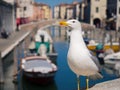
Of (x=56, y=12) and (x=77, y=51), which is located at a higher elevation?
(x=56, y=12)

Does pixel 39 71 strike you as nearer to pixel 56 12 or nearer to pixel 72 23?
pixel 72 23

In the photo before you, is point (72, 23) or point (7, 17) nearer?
point (72, 23)

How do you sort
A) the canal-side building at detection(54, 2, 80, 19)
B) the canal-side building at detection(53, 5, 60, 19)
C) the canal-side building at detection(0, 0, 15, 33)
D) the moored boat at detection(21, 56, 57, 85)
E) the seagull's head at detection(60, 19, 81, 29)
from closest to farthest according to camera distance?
the seagull's head at detection(60, 19, 81, 29), the moored boat at detection(21, 56, 57, 85), the canal-side building at detection(0, 0, 15, 33), the canal-side building at detection(54, 2, 80, 19), the canal-side building at detection(53, 5, 60, 19)

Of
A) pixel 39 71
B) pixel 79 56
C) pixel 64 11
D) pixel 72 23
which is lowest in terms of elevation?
pixel 39 71

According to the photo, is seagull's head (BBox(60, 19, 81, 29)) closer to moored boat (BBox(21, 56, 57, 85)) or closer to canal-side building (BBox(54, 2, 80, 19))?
moored boat (BBox(21, 56, 57, 85))

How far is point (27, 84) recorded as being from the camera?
1706 centimetres

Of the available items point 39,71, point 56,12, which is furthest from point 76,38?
point 56,12

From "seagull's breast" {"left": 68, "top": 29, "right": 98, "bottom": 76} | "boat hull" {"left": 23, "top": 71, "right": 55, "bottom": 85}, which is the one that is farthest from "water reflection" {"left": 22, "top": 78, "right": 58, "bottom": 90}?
"seagull's breast" {"left": 68, "top": 29, "right": 98, "bottom": 76}

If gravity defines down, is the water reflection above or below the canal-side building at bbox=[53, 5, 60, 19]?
below

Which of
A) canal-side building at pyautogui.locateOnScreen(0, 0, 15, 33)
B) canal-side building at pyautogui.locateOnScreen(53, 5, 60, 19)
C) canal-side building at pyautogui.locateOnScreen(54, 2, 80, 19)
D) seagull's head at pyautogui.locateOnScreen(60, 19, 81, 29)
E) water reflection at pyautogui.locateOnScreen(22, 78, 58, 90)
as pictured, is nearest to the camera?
seagull's head at pyautogui.locateOnScreen(60, 19, 81, 29)

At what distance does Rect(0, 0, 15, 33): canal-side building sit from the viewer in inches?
1518

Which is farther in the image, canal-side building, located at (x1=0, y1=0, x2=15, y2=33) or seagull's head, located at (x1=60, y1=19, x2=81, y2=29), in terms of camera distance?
canal-side building, located at (x1=0, y1=0, x2=15, y2=33)

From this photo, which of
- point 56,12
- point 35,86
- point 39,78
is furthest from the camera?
point 56,12

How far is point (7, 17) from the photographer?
44344 mm
